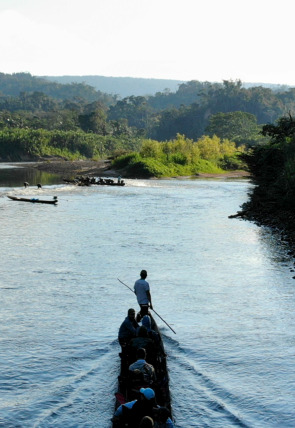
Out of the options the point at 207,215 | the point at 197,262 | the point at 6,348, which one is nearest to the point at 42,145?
the point at 207,215

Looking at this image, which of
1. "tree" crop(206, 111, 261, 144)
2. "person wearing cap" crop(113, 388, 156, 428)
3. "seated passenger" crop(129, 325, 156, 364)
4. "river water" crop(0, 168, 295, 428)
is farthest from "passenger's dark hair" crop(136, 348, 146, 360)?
"tree" crop(206, 111, 261, 144)

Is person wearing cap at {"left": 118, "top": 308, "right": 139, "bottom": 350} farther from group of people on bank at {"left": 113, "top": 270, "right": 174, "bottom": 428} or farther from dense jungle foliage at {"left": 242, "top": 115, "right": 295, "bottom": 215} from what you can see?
dense jungle foliage at {"left": 242, "top": 115, "right": 295, "bottom": 215}

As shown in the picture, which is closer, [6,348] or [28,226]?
[6,348]

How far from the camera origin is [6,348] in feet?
66.9

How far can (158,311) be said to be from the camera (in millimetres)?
24672

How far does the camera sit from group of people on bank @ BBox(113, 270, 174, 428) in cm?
1214

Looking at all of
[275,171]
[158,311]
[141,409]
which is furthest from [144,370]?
[275,171]

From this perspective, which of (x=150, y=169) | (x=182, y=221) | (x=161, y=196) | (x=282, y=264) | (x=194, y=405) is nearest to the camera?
(x=194, y=405)

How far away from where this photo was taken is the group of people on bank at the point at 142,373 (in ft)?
39.8

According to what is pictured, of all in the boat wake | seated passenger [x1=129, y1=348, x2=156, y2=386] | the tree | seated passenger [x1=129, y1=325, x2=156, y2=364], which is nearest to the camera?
seated passenger [x1=129, y1=348, x2=156, y2=386]

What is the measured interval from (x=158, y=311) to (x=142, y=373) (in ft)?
33.7

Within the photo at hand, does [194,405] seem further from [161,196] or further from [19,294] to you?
[161,196]

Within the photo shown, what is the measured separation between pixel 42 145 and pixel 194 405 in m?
148

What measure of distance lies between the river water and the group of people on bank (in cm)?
144
